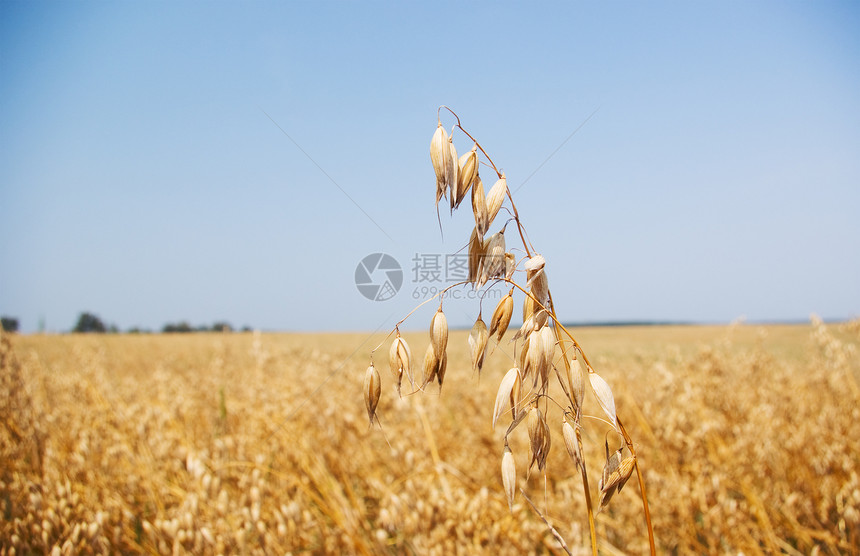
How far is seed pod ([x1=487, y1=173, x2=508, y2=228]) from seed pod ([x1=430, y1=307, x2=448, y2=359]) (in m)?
0.19

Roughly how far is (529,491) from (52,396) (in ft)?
14.9

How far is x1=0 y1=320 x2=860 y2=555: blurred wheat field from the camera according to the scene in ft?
5.55

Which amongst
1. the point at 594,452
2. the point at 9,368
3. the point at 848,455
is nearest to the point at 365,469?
the point at 594,452

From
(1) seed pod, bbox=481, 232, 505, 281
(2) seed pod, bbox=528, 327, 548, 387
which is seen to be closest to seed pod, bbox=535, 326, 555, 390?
(2) seed pod, bbox=528, 327, 548, 387

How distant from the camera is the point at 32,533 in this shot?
1.66 meters

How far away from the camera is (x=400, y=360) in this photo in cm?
85

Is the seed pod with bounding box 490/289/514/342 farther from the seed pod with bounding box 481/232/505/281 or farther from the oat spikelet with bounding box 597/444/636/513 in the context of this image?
the oat spikelet with bounding box 597/444/636/513

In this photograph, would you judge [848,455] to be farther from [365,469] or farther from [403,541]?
[365,469]

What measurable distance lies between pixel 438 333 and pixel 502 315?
0.12 meters

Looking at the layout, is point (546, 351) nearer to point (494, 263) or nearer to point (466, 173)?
point (494, 263)

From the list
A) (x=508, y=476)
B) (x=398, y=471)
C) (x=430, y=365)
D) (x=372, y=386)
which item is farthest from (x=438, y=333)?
(x=398, y=471)

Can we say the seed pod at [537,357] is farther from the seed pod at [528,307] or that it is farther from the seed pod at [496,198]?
the seed pod at [496,198]

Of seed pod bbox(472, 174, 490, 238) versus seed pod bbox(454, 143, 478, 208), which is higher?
seed pod bbox(454, 143, 478, 208)

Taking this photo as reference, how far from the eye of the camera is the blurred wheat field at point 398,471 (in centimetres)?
169
